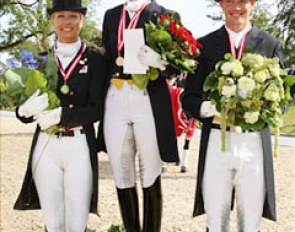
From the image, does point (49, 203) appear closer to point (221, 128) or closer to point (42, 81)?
point (42, 81)

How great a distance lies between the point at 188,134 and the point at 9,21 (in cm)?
666

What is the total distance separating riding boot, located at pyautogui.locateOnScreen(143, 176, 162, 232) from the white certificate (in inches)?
33.2

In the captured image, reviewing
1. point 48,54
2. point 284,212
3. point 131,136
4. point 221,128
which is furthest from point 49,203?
point 284,212

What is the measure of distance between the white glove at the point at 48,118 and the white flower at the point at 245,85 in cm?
123

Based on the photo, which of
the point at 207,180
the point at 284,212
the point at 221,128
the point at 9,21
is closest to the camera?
the point at 221,128

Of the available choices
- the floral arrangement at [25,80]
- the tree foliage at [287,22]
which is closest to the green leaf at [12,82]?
the floral arrangement at [25,80]

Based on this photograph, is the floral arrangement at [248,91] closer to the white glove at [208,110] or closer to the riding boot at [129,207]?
the white glove at [208,110]

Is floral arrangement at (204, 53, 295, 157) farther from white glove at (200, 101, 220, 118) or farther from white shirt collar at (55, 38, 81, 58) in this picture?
white shirt collar at (55, 38, 81, 58)

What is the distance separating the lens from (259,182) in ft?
9.87

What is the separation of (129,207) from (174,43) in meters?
1.31

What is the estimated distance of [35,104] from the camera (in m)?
3.11

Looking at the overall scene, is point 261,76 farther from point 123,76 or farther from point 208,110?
point 123,76

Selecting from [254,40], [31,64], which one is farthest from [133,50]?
[254,40]

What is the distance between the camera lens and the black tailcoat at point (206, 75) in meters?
3.07
